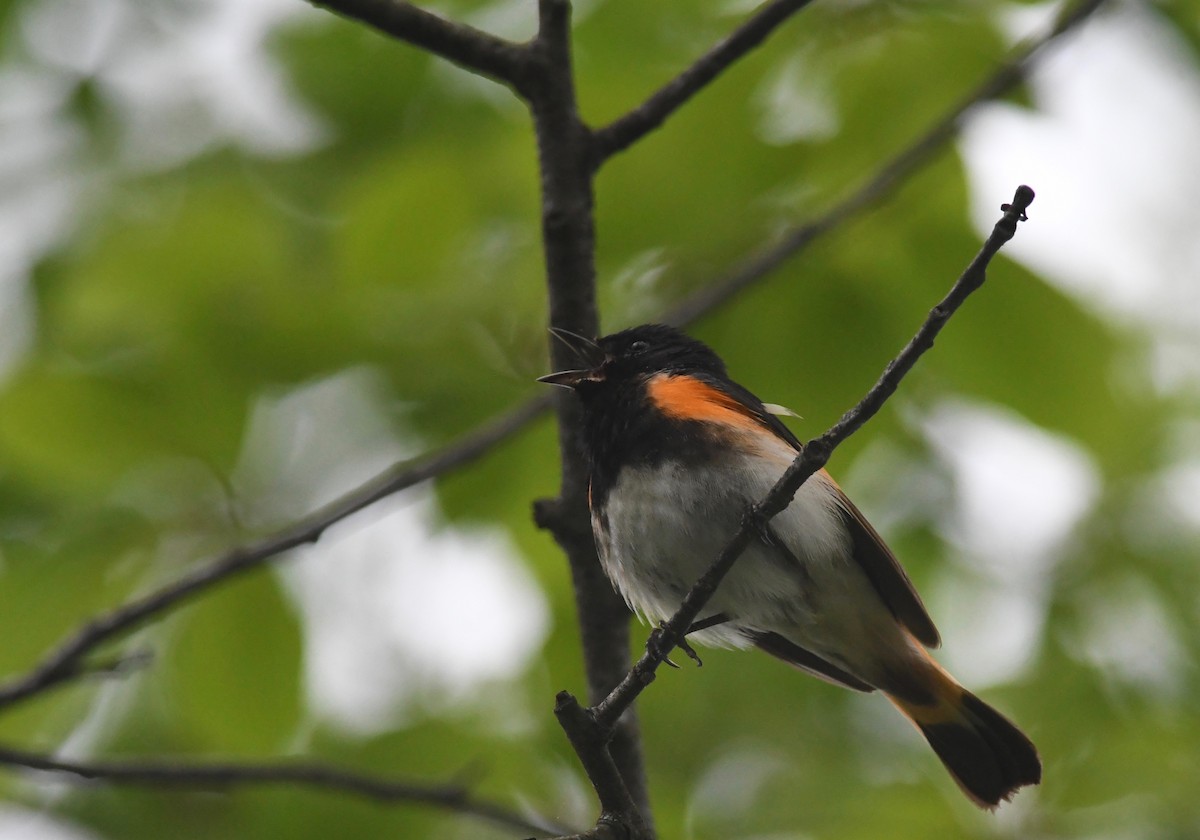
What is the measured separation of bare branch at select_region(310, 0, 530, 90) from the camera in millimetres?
2443

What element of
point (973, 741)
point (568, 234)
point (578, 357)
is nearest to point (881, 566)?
point (973, 741)

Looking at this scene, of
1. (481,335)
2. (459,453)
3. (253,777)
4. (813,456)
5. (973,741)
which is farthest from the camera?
(973,741)

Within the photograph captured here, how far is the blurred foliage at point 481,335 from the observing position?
2.92 metres

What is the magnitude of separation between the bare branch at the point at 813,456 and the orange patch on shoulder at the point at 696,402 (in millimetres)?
971

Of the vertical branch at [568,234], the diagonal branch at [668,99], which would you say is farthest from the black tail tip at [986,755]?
the diagonal branch at [668,99]

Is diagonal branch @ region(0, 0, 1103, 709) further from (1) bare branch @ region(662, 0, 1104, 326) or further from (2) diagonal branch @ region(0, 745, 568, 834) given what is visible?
(2) diagonal branch @ region(0, 745, 568, 834)

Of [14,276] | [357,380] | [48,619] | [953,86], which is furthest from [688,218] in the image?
[14,276]

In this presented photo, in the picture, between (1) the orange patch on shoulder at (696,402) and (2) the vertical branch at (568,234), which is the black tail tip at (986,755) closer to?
(1) the orange patch on shoulder at (696,402)

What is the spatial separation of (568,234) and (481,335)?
28.2 inches

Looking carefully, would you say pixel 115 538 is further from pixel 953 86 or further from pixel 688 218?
pixel 953 86

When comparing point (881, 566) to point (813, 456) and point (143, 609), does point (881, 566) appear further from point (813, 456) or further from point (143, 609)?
point (143, 609)

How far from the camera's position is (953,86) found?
2.95 m

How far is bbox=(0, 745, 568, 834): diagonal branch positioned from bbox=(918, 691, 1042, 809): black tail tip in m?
1.35

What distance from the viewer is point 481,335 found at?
3.30 metres
